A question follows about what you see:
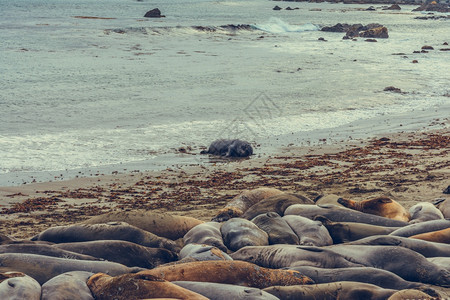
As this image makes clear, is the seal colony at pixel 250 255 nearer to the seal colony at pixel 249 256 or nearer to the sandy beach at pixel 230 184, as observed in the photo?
the seal colony at pixel 249 256

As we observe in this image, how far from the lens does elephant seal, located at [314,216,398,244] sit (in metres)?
6.68

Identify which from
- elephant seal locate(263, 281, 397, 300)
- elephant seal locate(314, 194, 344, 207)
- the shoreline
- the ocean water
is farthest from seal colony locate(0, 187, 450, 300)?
the ocean water

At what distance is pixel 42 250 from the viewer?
5754 mm

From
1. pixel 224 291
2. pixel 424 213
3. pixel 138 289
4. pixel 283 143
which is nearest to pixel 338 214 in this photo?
pixel 424 213

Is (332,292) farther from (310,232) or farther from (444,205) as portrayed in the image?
(444,205)

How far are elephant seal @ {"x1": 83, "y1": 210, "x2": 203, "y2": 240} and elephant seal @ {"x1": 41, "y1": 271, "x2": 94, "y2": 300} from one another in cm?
206

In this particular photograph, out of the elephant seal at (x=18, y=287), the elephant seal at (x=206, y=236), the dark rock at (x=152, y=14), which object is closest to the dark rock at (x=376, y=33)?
the dark rock at (x=152, y=14)

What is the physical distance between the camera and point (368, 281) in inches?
202

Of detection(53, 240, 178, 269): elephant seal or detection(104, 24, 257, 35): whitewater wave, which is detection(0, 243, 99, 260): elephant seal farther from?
detection(104, 24, 257, 35): whitewater wave

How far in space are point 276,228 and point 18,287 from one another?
312 cm

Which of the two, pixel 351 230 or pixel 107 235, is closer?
pixel 107 235

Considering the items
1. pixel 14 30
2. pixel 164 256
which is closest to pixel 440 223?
pixel 164 256

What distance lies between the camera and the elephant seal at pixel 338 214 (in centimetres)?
716

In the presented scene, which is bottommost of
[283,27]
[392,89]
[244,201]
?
[392,89]
